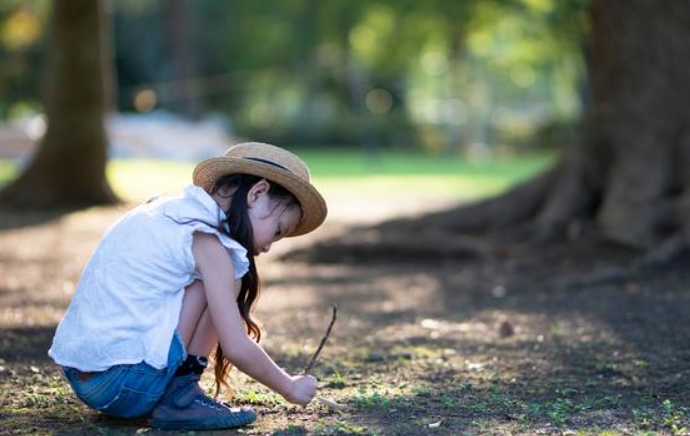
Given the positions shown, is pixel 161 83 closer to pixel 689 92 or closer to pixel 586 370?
pixel 689 92

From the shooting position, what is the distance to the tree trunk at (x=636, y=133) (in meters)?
9.20

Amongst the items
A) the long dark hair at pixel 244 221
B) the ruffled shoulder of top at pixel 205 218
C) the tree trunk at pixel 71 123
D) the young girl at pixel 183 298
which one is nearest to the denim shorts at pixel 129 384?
the young girl at pixel 183 298

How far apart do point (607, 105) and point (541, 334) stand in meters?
3.86

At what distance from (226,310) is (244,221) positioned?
32 centimetres

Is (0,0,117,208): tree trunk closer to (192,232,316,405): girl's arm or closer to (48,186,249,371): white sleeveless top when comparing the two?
(48,186,249,371): white sleeveless top

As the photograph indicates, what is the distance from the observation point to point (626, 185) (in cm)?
941

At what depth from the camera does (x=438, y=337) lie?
6469 mm

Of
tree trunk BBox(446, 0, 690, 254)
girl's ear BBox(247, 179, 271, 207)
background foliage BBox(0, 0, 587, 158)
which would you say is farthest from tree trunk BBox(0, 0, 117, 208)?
background foliage BBox(0, 0, 587, 158)

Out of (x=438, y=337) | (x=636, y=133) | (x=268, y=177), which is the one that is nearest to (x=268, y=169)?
(x=268, y=177)

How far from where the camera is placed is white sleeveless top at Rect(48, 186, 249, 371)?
3926mm

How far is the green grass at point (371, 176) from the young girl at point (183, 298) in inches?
496

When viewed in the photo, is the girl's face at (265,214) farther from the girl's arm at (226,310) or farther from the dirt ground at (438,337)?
the dirt ground at (438,337)

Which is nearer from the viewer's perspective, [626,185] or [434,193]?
[626,185]

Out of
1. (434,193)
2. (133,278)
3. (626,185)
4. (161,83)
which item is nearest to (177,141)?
(434,193)
